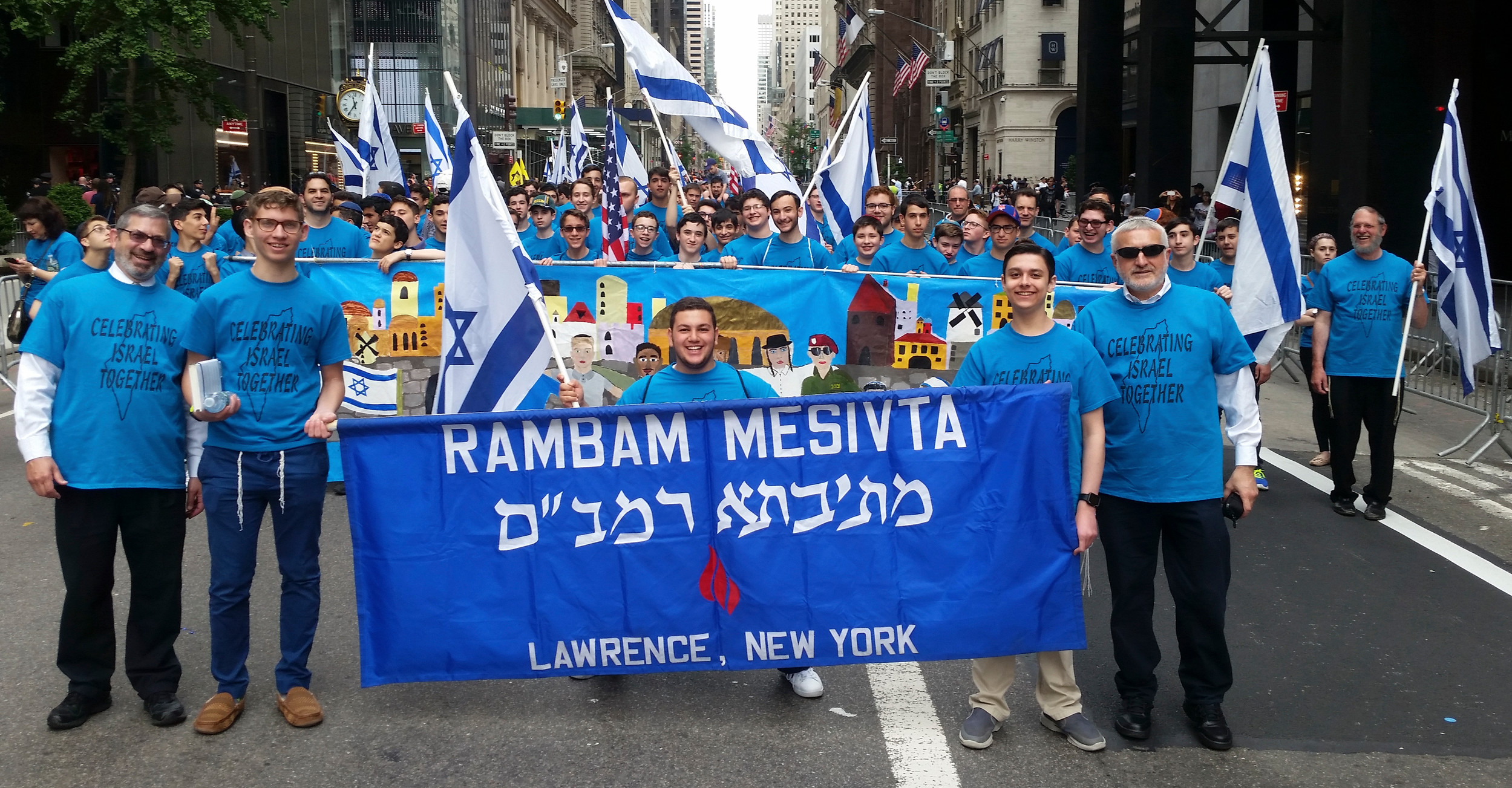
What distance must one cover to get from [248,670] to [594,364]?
3.80 m

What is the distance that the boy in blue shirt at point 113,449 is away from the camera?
4.75 meters

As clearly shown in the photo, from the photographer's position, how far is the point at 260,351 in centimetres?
484

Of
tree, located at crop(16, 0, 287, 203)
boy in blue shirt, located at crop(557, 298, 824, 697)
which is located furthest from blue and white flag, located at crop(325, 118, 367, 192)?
boy in blue shirt, located at crop(557, 298, 824, 697)

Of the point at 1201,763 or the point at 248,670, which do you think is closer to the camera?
the point at 1201,763

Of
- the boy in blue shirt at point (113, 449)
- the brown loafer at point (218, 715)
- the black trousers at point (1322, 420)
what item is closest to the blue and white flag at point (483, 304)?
the boy in blue shirt at point (113, 449)

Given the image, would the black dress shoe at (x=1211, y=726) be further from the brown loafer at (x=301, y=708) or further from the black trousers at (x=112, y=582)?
the black trousers at (x=112, y=582)

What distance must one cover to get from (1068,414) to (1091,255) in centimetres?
460

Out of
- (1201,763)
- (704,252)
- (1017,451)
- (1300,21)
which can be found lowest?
(1201,763)

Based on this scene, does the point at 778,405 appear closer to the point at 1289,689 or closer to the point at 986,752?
the point at 986,752

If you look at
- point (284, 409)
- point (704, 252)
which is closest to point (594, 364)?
point (704, 252)

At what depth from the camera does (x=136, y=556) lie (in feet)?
16.2

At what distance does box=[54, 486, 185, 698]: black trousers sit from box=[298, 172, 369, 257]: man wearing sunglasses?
15.9 feet

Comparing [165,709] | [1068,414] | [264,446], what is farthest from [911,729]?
[165,709]

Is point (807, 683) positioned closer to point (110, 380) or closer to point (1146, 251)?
point (1146, 251)
